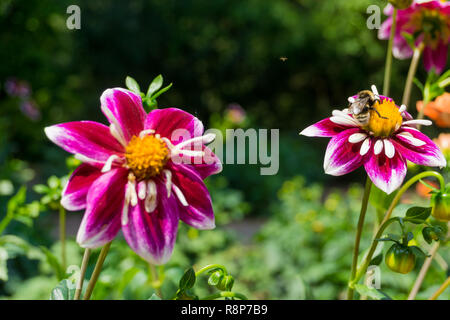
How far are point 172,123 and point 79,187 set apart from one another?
0.10m

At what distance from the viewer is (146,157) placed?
387 millimetres

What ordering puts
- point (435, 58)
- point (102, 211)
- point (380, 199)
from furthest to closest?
point (435, 58)
point (380, 199)
point (102, 211)

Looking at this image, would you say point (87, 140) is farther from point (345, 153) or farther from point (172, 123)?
point (345, 153)

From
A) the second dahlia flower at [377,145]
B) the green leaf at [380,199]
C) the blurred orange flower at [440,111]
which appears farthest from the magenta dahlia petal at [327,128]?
the blurred orange flower at [440,111]

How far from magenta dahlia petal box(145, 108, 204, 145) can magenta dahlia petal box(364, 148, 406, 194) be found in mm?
160

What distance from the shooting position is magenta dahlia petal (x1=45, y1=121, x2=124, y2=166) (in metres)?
0.37

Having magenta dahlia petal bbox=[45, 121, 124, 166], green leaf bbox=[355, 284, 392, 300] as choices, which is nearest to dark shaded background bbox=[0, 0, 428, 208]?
green leaf bbox=[355, 284, 392, 300]

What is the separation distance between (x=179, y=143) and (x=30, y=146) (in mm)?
3749

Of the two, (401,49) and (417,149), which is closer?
(417,149)

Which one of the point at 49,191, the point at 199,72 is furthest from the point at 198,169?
the point at 199,72

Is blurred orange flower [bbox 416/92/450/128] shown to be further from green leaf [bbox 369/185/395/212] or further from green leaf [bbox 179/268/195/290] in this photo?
green leaf [bbox 179/268/195/290]

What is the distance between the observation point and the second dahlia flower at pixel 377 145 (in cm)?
42

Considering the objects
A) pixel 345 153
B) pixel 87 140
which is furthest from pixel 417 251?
pixel 87 140

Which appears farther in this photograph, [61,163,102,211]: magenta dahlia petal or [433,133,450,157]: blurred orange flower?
[433,133,450,157]: blurred orange flower
